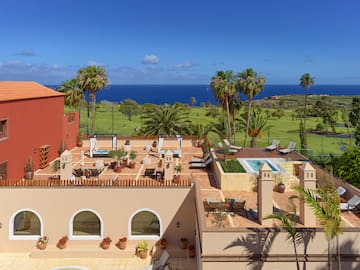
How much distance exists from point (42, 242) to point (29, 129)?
751 centimetres

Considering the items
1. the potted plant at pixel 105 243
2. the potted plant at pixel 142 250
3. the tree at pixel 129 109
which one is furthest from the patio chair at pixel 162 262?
the tree at pixel 129 109

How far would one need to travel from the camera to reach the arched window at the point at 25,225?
17109 mm

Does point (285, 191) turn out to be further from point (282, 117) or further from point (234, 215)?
point (282, 117)

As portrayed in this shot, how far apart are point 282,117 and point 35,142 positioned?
62.1 meters

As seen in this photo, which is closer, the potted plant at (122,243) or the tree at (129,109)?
the potted plant at (122,243)

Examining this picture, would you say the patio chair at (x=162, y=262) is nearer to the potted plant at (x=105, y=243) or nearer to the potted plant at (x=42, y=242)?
the potted plant at (x=105, y=243)

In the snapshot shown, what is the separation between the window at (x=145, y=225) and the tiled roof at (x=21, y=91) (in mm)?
9184

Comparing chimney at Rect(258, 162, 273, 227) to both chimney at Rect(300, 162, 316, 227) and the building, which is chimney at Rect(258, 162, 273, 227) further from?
the building

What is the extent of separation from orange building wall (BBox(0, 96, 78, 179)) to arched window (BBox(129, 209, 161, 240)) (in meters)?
7.29

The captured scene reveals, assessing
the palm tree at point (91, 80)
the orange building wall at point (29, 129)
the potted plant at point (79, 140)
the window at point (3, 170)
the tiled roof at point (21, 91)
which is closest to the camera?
the window at point (3, 170)

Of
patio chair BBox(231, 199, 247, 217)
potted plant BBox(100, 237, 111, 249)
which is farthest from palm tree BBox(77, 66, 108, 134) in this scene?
patio chair BBox(231, 199, 247, 217)

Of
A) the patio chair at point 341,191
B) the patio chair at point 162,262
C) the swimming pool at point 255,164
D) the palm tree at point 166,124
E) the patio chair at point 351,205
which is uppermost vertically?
the palm tree at point 166,124

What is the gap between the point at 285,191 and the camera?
17.8 meters

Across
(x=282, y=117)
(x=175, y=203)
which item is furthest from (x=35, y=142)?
(x=282, y=117)
